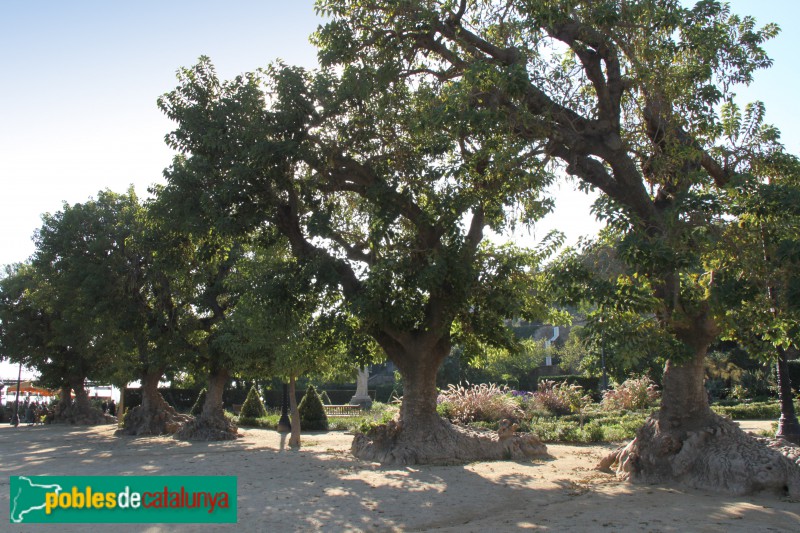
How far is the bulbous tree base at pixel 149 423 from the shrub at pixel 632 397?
56.2 ft

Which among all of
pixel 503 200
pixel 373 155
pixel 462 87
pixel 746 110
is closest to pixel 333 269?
pixel 373 155

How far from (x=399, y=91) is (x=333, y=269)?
4.02m

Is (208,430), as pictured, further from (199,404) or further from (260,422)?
(199,404)

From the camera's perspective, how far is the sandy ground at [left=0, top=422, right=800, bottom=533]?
6.95 metres

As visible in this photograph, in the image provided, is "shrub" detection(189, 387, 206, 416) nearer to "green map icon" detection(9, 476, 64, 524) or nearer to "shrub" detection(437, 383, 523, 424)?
"shrub" detection(437, 383, 523, 424)

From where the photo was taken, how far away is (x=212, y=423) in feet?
68.4

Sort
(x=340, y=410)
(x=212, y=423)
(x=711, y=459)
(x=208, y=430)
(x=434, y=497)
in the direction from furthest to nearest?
1. (x=340, y=410)
2. (x=212, y=423)
3. (x=208, y=430)
4. (x=711, y=459)
5. (x=434, y=497)

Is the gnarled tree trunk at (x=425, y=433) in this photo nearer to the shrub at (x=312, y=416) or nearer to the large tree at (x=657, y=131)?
the large tree at (x=657, y=131)

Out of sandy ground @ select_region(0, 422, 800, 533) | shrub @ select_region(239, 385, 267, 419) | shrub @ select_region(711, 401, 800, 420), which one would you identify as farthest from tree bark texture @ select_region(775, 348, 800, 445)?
shrub @ select_region(239, 385, 267, 419)

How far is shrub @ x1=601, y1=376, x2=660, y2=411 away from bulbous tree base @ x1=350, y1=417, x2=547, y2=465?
38.8 ft

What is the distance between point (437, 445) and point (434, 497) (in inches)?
166

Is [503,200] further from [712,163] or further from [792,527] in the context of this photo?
[792,527]

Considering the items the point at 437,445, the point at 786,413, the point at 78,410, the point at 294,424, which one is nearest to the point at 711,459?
the point at 786,413

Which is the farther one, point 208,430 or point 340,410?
point 340,410
